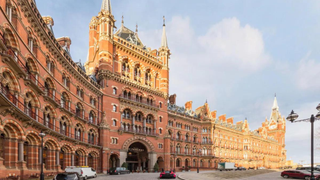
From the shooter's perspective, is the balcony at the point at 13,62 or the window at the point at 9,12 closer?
the balcony at the point at 13,62

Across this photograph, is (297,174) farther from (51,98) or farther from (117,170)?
(51,98)

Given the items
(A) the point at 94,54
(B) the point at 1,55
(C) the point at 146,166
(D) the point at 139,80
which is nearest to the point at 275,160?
(C) the point at 146,166

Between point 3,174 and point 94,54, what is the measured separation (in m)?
42.8

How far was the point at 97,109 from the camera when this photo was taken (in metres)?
50.4

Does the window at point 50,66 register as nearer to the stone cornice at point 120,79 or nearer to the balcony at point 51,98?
the balcony at point 51,98

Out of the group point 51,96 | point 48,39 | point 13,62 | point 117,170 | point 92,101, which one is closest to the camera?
point 13,62

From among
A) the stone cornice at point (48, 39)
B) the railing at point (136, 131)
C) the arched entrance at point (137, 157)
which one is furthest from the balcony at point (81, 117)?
the arched entrance at point (137, 157)

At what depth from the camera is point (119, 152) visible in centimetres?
5350

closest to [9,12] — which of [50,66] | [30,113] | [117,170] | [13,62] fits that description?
[13,62]

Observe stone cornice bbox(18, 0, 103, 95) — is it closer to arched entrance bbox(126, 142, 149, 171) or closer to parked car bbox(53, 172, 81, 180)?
parked car bbox(53, 172, 81, 180)

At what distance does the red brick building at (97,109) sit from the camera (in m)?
23.4

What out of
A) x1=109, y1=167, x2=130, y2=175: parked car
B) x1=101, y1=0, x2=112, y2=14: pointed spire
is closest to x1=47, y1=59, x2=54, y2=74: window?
x1=109, y1=167, x2=130, y2=175: parked car

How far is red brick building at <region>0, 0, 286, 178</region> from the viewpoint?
23.4 metres

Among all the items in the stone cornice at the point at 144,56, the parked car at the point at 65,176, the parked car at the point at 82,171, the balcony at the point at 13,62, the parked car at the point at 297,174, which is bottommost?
the parked car at the point at 297,174
